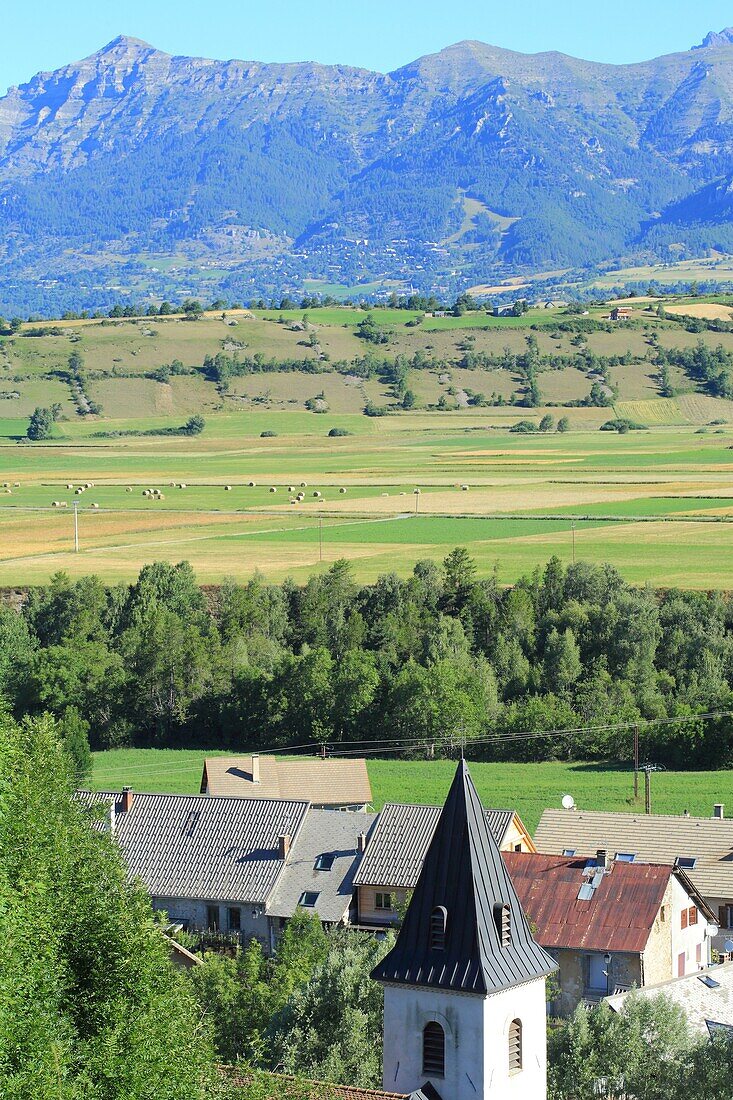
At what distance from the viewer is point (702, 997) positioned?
39.1 meters

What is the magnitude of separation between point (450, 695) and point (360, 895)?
1003 inches

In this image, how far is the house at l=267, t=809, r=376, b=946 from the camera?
50406 mm

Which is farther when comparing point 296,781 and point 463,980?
point 296,781

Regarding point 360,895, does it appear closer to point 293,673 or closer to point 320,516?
point 293,673

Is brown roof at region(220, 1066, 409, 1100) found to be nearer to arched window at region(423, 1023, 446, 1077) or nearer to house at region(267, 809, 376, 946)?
arched window at region(423, 1023, 446, 1077)

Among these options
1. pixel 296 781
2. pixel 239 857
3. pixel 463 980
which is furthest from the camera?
pixel 296 781

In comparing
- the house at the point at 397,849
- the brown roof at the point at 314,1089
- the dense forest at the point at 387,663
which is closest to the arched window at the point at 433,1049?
the brown roof at the point at 314,1089

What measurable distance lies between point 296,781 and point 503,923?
1496 inches

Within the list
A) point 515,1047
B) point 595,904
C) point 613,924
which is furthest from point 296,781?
point 515,1047

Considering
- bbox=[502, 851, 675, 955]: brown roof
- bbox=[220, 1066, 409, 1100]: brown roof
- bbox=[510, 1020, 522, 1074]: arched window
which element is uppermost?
bbox=[510, 1020, 522, 1074]: arched window

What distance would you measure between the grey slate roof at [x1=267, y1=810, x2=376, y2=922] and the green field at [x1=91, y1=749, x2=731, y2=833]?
6.73m

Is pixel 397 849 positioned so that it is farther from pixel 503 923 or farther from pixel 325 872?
pixel 503 923

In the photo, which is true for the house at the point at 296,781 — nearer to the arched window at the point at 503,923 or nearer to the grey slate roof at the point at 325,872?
the grey slate roof at the point at 325,872

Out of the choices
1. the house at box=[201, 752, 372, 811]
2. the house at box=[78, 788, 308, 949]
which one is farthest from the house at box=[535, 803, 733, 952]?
the house at box=[201, 752, 372, 811]
